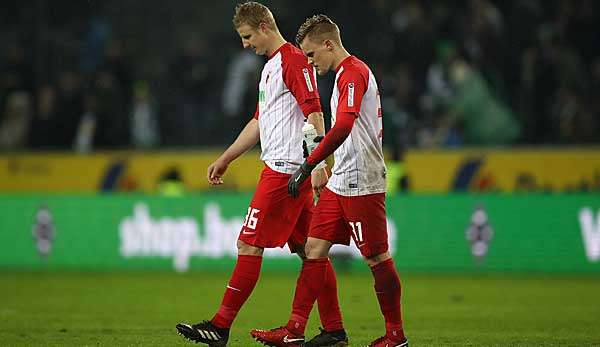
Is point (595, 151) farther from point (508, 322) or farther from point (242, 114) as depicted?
point (508, 322)

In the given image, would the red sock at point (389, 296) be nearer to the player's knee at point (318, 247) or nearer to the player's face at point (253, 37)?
the player's knee at point (318, 247)

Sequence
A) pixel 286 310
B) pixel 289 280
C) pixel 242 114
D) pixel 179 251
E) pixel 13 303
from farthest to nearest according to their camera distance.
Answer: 1. pixel 242 114
2. pixel 179 251
3. pixel 289 280
4. pixel 13 303
5. pixel 286 310

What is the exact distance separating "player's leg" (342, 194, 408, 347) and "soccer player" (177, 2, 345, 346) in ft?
0.99

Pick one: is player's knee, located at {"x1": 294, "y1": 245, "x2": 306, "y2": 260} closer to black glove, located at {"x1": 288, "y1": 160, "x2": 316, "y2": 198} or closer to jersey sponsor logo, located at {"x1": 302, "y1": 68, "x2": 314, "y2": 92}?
black glove, located at {"x1": 288, "y1": 160, "x2": 316, "y2": 198}

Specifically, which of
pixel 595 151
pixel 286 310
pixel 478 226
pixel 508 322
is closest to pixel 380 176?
pixel 508 322

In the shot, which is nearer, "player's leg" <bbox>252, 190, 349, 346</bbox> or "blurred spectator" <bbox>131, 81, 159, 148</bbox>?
"player's leg" <bbox>252, 190, 349, 346</bbox>

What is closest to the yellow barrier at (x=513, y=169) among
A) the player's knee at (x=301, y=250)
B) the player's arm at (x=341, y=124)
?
the player's knee at (x=301, y=250)

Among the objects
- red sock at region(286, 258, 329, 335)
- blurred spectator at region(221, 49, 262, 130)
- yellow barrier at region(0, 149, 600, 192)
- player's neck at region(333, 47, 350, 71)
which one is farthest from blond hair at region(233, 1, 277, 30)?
blurred spectator at region(221, 49, 262, 130)

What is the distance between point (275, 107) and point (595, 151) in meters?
10.7

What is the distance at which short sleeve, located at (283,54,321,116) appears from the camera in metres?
7.93

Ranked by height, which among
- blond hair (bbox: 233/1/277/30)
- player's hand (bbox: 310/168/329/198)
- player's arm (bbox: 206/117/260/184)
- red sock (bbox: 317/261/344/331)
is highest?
blond hair (bbox: 233/1/277/30)

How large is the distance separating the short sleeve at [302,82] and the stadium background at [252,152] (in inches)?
228

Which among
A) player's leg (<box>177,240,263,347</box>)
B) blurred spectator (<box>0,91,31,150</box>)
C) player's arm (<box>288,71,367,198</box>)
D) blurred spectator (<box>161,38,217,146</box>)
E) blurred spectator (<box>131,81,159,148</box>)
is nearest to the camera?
player's arm (<box>288,71,367,198</box>)

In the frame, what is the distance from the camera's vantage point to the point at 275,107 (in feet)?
26.6
